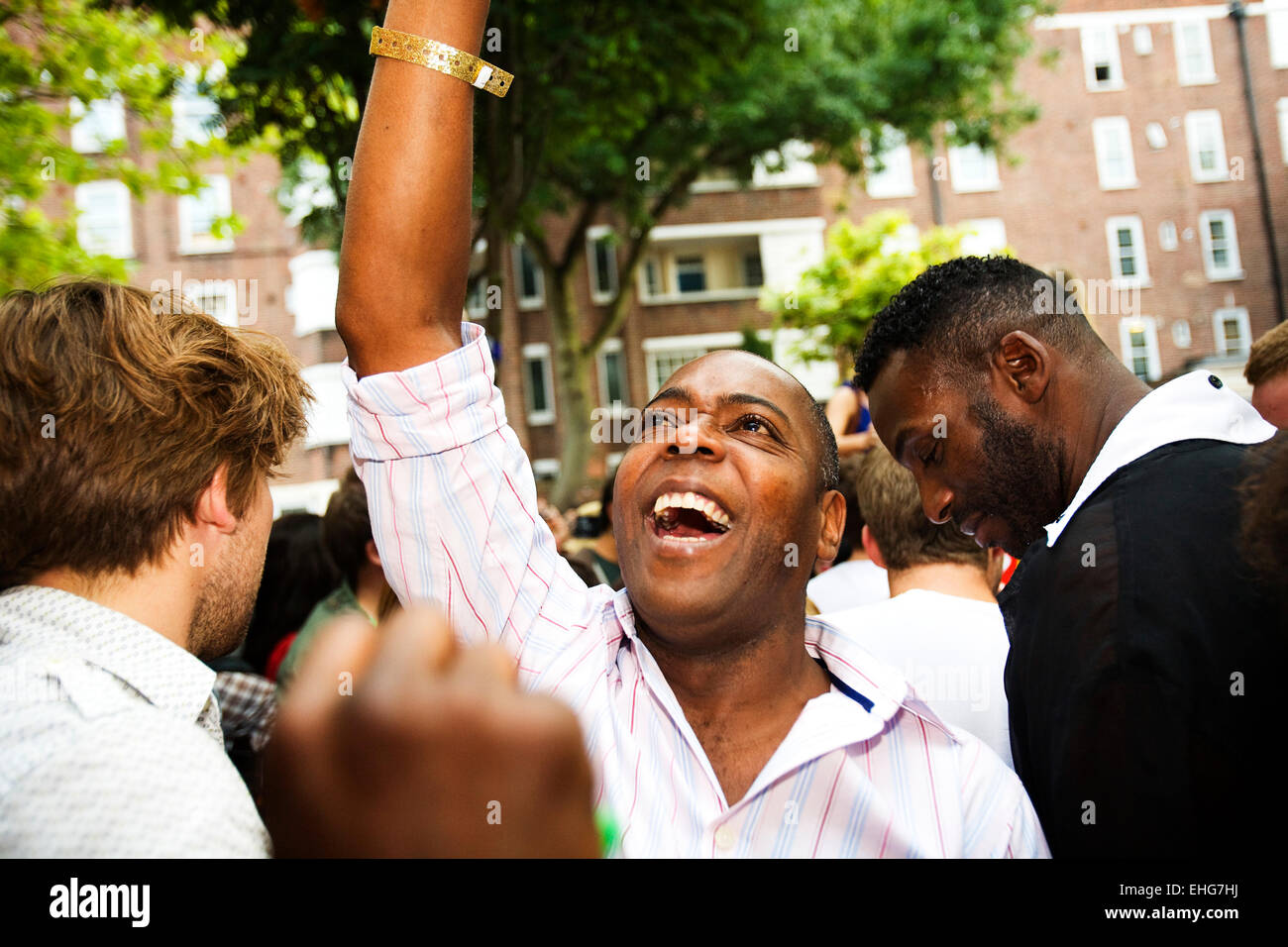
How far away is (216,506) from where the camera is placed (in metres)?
1.61

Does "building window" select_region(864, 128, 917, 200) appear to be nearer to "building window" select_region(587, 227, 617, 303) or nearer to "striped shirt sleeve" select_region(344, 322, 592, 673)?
"building window" select_region(587, 227, 617, 303)

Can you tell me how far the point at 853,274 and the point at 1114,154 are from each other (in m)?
13.6

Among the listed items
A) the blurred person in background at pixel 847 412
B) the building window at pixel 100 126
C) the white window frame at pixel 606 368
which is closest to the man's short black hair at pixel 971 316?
the blurred person in background at pixel 847 412

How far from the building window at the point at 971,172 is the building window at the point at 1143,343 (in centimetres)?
533

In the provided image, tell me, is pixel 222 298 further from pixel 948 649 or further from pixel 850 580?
pixel 948 649

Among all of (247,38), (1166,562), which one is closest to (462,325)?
(1166,562)

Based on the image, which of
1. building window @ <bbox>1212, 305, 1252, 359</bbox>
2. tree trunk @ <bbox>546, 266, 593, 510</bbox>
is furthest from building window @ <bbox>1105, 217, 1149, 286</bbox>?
tree trunk @ <bbox>546, 266, 593, 510</bbox>

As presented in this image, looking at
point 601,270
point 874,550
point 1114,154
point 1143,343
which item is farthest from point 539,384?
point 874,550

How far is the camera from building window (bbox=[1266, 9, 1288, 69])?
27.8 meters

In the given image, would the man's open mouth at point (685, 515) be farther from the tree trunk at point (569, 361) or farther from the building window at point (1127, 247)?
the building window at point (1127, 247)

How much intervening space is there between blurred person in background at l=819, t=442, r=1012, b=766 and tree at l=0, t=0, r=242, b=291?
25.7 feet

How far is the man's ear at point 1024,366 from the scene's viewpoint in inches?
83.2

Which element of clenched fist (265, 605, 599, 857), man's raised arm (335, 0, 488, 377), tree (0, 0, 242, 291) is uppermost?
tree (0, 0, 242, 291)

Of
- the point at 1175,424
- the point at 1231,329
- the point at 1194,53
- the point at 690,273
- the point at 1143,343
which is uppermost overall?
the point at 1194,53
